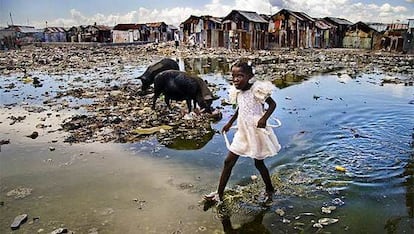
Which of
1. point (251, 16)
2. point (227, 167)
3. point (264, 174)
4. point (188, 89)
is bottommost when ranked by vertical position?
point (264, 174)

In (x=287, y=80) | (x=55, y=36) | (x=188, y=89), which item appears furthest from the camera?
(x=55, y=36)

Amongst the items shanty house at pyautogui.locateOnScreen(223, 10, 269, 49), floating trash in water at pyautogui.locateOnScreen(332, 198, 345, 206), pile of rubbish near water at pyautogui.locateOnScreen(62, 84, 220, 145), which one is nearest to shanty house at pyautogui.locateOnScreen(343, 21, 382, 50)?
shanty house at pyautogui.locateOnScreen(223, 10, 269, 49)

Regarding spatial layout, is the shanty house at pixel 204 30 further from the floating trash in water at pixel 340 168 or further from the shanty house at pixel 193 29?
the floating trash in water at pixel 340 168

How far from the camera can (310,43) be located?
40062mm

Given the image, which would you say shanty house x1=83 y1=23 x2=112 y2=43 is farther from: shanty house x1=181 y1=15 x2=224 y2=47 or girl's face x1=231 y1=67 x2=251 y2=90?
girl's face x1=231 y1=67 x2=251 y2=90

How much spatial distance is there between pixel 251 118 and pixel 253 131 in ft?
0.47

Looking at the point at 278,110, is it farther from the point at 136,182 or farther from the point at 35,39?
the point at 35,39

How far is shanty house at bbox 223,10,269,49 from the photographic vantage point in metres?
35.8

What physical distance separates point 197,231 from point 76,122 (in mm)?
5234

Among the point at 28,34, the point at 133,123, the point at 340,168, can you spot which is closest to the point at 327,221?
the point at 340,168

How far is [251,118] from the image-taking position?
3791 mm

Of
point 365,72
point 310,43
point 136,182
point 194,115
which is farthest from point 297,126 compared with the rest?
point 310,43

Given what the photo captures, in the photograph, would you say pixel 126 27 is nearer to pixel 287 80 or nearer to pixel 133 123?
pixel 287 80

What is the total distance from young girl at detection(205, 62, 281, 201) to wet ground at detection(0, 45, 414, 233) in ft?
2.01
